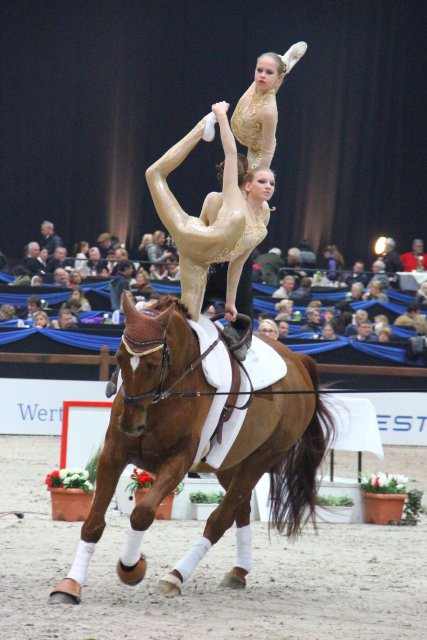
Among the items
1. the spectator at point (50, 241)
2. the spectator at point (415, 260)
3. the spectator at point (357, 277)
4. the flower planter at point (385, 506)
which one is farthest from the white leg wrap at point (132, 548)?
the spectator at point (415, 260)

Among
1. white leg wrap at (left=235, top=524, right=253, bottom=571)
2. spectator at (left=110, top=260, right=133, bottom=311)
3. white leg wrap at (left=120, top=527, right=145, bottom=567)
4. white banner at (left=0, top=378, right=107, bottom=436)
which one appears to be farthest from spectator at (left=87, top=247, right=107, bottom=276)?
white leg wrap at (left=120, top=527, right=145, bottom=567)

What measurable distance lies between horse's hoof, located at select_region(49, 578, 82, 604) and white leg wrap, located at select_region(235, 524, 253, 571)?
4.25 feet

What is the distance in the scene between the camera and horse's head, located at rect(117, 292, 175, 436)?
543 centimetres

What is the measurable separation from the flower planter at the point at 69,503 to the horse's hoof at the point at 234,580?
91.1 inches

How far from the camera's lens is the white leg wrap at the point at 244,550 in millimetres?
6664

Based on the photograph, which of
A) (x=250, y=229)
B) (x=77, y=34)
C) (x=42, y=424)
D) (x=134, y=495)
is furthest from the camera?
(x=77, y=34)

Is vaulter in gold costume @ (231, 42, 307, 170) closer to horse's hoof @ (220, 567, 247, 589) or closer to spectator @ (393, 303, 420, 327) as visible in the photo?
horse's hoof @ (220, 567, 247, 589)

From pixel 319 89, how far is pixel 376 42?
6.00 ft

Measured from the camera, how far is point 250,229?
6.24 meters

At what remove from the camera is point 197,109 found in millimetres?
27391

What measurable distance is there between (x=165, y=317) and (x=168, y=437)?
63 centimetres

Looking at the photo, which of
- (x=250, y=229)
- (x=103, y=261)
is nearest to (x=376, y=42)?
(x=103, y=261)

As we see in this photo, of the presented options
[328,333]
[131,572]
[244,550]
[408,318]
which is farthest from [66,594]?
[408,318]

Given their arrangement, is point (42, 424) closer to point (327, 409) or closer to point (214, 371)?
point (327, 409)
